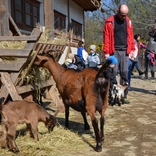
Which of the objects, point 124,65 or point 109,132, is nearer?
point 109,132

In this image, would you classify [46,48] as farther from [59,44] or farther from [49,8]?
[49,8]

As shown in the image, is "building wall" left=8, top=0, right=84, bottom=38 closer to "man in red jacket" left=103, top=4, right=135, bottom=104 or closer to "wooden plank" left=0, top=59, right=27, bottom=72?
"man in red jacket" left=103, top=4, right=135, bottom=104

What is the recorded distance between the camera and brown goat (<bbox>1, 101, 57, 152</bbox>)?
13.0ft

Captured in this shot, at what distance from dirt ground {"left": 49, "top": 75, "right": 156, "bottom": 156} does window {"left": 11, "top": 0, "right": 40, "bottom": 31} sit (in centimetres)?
480

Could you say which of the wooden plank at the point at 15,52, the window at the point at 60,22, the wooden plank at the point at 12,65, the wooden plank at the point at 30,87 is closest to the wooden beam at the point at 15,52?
the wooden plank at the point at 15,52

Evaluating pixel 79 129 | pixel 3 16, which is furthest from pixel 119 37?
pixel 3 16

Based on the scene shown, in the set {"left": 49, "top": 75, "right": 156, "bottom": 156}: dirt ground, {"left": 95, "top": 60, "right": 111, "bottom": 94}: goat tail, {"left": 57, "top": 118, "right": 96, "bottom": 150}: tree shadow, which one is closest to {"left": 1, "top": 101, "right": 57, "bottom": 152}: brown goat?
{"left": 57, "top": 118, "right": 96, "bottom": 150}: tree shadow

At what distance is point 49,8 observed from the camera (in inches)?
320

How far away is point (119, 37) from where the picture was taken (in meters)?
6.55

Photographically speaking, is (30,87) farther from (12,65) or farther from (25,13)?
(25,13)

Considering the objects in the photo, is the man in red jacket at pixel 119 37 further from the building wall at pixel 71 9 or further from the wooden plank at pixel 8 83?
the building wall at pixel 71 9

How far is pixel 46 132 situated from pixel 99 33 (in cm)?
3635

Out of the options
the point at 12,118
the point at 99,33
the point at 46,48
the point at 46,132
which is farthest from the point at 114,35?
the point at 99,33

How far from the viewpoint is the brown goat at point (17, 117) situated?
13.0 feet
